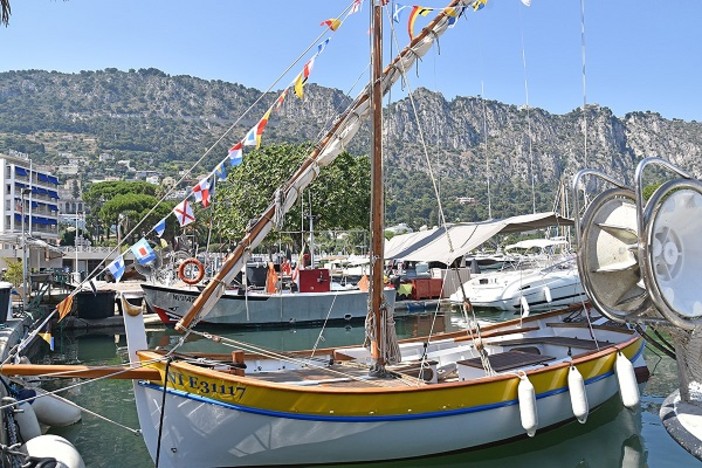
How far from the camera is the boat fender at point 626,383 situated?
938cm

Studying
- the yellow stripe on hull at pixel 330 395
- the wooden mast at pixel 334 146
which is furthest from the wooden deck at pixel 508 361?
the wooden mast at pixel 334 146

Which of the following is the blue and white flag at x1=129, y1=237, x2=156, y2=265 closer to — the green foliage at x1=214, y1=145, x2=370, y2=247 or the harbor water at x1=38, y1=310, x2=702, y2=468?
the harbor water at x1=38, y1=310, x2=702, y2=468

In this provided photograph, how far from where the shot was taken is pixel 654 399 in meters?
12.2

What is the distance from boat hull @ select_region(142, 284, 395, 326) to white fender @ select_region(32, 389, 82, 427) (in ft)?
41.1

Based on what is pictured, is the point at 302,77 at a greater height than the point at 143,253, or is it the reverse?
the point at 302,77

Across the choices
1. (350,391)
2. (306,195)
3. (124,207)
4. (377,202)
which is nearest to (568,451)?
(350,391)

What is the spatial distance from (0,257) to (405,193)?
502 feet

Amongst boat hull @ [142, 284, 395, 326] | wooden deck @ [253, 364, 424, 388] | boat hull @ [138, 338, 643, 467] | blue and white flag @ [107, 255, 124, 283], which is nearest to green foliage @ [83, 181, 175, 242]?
boat hull @ [142, 284, 395, 326]

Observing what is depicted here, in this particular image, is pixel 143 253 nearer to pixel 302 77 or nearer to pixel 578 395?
pixel 302 77

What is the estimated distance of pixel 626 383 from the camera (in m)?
9.59

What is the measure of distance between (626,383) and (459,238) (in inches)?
154

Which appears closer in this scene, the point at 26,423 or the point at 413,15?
the point at 26,423

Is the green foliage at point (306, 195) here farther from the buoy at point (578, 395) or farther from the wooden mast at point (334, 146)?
the buoy at point (578, 395)

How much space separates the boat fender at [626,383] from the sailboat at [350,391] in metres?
0.02
